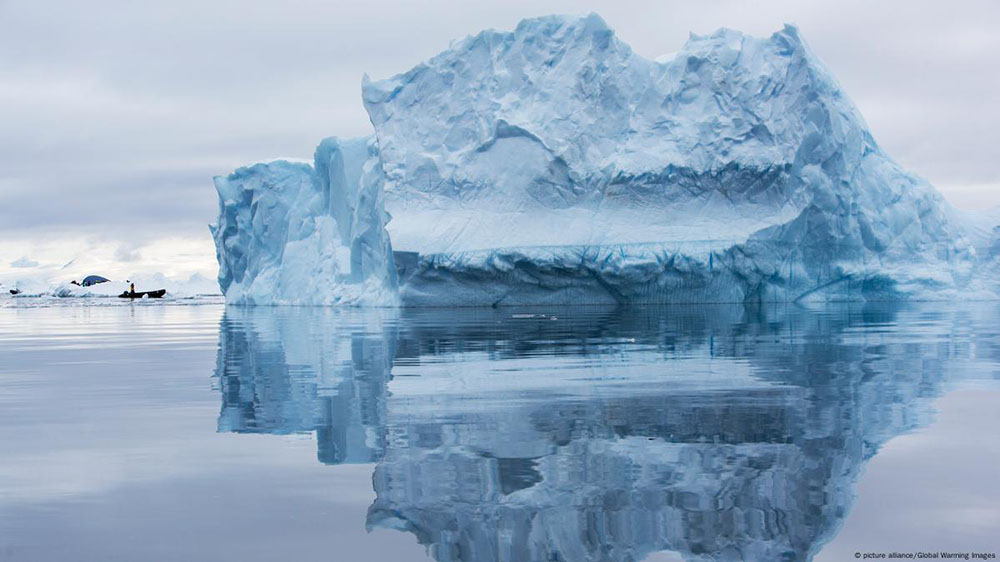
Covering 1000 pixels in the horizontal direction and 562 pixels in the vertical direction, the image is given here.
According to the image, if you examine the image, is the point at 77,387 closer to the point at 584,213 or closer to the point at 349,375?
the point at 349,375

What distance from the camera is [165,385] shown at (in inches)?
271

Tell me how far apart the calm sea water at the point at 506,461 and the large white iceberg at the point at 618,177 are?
17.5 metres

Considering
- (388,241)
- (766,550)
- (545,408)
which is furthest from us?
Answer: (388,241)

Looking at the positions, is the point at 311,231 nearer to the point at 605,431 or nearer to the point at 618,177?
the point at 618,177

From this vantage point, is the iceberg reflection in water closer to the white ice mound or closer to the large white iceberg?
the large white iceberg

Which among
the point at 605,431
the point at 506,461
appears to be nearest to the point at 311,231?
the point at 605,431

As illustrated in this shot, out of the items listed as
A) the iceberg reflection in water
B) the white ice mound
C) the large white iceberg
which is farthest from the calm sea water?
the white ice mound

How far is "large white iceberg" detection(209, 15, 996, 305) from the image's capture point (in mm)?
25453

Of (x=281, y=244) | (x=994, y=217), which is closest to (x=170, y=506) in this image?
(x=281, y=244)

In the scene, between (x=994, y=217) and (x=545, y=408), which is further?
(x=994, y=217)

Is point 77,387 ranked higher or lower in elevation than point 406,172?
lower

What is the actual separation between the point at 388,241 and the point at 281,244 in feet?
23.1

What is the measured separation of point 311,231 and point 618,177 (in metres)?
10.5

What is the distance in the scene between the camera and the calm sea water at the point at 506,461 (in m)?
2.81
